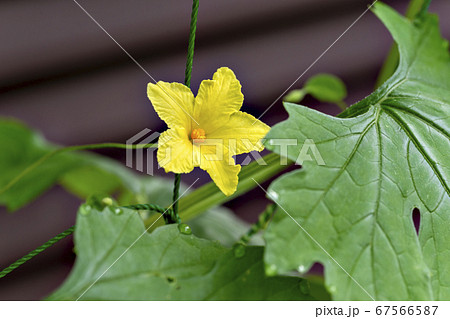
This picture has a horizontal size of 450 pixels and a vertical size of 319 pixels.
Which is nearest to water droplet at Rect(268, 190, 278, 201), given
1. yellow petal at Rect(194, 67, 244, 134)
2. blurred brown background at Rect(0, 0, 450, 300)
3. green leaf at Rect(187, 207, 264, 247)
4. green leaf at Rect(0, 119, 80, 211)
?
yellow petal at Rect(194, 67, 244, 134)

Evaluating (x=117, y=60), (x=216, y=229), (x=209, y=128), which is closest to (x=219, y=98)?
(x=209, y=128)

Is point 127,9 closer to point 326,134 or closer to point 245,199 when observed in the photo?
point 245,199

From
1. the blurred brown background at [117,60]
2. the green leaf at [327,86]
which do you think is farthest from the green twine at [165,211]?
the blurred brown background at [117,60]

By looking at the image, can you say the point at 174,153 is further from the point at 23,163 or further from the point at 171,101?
the point at 23,163

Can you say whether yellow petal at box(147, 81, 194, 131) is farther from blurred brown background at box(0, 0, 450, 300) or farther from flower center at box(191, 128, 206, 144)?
blurred brown background at box(0, 0, 450, 300)

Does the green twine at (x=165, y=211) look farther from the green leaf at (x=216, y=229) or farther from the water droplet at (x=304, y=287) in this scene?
the green leaf at (x=216, y=229)
